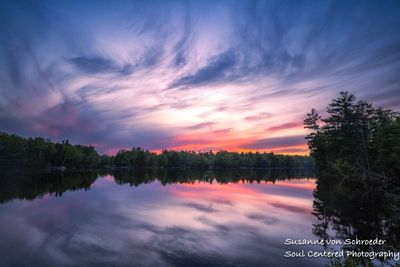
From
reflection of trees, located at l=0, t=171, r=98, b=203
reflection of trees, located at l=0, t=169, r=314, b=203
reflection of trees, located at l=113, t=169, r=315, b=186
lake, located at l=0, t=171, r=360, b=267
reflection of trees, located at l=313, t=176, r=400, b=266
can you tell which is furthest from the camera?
reflection of trees, located at l=113, t=169, r=315, b=186

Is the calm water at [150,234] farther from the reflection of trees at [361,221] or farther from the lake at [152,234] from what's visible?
the reflection of trees at [361,221]

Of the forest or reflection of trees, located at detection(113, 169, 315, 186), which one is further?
reflection of trees, located at detection(113, 169, 315, 186)

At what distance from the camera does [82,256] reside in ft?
39.5

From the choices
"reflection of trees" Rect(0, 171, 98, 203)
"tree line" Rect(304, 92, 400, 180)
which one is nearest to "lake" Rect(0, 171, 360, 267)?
"reflection of trees" Rect(0, 171, 98, 203)

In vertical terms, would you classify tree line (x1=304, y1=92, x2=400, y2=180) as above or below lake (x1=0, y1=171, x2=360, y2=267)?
above

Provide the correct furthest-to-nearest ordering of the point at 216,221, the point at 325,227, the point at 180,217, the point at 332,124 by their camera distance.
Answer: the point at 332,124 → the point at 180,217 → the point at 216,221 → the point at 325,227

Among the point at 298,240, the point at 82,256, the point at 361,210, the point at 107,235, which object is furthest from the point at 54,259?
the point at 361,210

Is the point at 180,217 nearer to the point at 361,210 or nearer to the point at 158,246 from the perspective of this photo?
the point at 158,246

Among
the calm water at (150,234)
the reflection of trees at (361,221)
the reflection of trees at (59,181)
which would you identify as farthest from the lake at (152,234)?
the reflection of trees at (59,181)

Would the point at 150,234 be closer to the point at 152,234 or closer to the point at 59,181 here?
the point at 152,234

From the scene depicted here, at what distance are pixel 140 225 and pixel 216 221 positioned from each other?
5673 mm

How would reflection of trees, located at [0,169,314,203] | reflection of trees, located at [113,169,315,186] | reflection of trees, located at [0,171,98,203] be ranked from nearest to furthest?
reflection of trees, located at [0,171,98,203]
reflection of trees, located at [0,169,314,203]
reflection of trees, located at [113,169,315,186]

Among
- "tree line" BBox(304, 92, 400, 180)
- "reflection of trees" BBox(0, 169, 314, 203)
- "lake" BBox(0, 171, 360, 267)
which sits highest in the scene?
"tree line" BBox(304, 92, 400, 180)

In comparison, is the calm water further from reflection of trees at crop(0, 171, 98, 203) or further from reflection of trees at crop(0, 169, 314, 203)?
reflection of trees at crop(0, 169, 314, 203)
